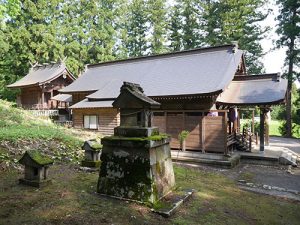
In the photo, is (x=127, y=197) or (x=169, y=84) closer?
(x=127, y=197)

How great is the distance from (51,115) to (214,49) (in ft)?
60.1

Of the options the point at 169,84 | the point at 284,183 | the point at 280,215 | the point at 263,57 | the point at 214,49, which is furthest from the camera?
the point at 263,57

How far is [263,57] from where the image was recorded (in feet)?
115

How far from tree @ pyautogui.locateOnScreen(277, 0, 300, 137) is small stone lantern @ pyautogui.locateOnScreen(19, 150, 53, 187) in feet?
87.7

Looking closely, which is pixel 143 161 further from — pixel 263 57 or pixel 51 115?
pixel 263 57

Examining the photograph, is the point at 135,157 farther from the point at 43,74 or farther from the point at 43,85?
the point at 43,74

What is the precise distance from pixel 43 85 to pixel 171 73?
18.5 m

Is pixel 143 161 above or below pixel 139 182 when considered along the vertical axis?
above

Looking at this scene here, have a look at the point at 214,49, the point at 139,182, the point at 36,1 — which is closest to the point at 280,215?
the point at 139,182

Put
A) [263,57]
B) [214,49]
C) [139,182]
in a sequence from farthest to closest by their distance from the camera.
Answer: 1. [263,57]
2. [214,49]
3. [139,182]

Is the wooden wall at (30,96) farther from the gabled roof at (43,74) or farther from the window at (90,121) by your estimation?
the window at (90,121)

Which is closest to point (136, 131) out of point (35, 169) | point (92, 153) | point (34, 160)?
point (34, 160)

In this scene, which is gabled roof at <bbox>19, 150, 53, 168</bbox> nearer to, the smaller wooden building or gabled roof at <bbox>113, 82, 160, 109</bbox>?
gabled roof at <bbox>113, 82, 160, 109</bbox>

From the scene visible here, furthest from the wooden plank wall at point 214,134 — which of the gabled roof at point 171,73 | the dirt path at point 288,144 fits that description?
the dirt path at point 288,144
